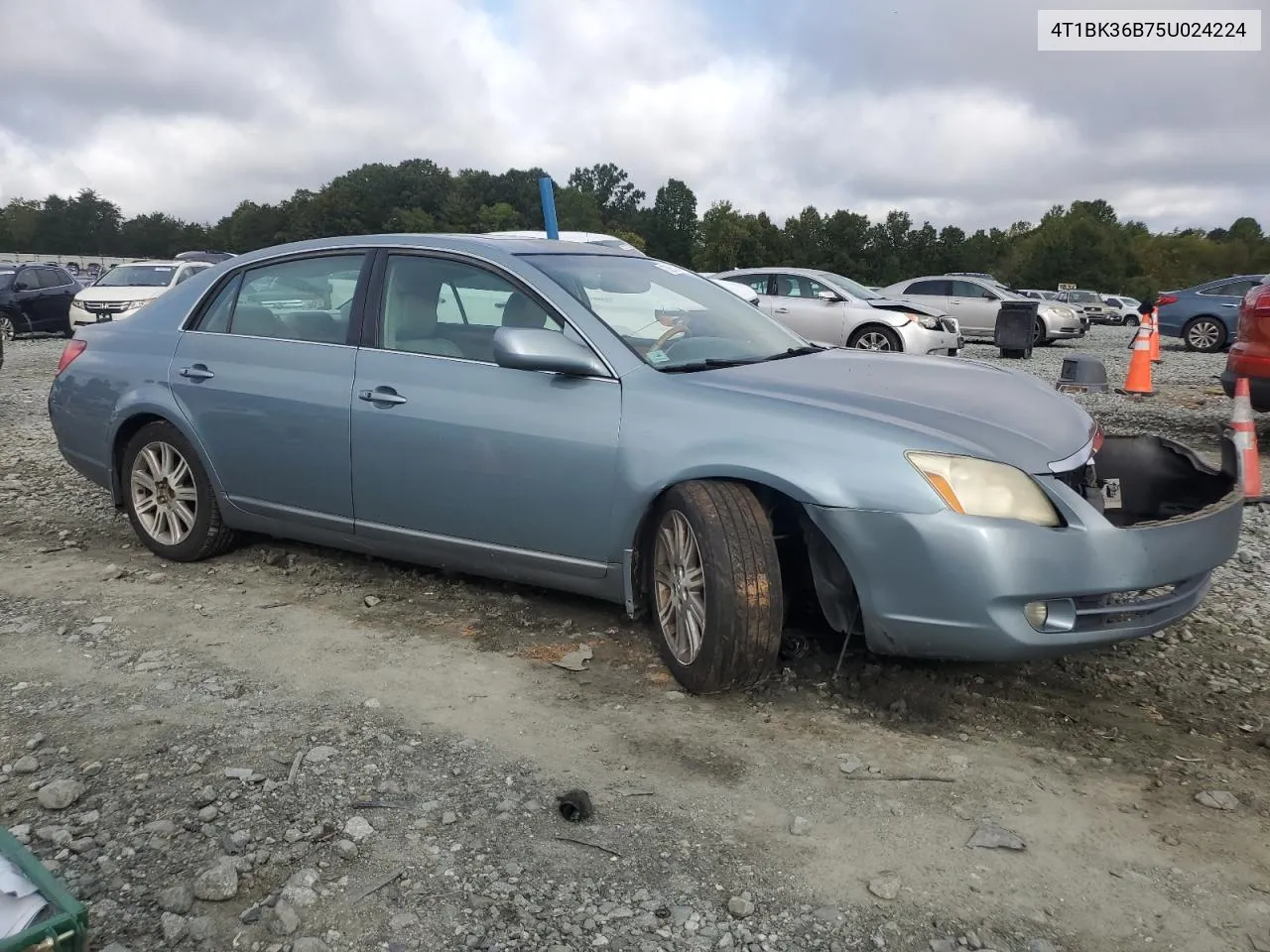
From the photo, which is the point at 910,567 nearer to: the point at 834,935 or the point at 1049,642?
the point at 1049,642

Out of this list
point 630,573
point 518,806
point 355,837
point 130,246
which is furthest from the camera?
point 130,246

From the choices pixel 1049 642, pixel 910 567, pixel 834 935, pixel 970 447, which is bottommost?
pixel 834 935

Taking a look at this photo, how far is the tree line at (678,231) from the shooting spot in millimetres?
77750

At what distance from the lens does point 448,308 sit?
13.4 feet

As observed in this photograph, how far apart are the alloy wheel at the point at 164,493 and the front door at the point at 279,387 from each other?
0.92 feet

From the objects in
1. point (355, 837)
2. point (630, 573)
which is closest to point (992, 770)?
point (630, 573)

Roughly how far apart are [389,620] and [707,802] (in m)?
1.82

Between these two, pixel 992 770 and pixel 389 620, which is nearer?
pixel 992 770

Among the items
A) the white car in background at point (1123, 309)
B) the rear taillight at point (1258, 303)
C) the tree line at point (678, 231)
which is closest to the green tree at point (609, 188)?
the tree line at point (678, 231)

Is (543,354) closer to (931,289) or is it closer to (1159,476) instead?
(1159,476)

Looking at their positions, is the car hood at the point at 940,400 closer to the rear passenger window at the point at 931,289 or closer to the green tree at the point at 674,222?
the rear passenger window at the point at 931,289

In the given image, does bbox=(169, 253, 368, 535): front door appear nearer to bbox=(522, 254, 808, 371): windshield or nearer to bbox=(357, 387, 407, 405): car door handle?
bbox=(357, 387, 407, 405): car door handle

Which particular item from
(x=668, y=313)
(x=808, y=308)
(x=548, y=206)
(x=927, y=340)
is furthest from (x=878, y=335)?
(x=668, y=313)

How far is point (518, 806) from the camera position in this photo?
2.68 meters
